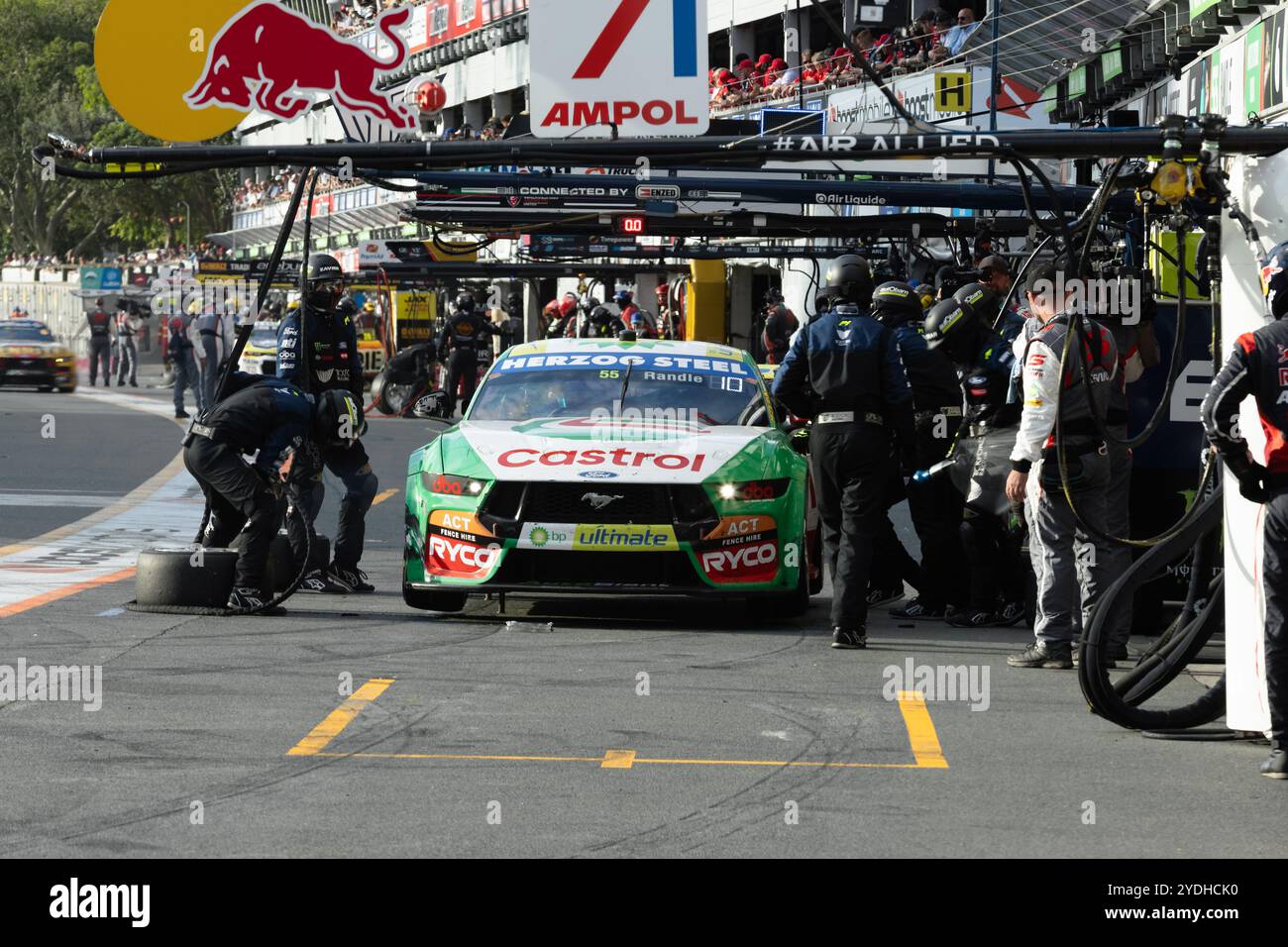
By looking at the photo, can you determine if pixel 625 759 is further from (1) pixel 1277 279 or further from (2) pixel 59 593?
(2) pixel 59 593

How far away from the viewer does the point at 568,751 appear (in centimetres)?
747

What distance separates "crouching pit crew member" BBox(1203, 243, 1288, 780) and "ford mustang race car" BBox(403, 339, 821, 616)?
366 centimetres

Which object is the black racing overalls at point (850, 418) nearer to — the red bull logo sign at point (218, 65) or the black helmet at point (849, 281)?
the black helmet at point (849, 281)

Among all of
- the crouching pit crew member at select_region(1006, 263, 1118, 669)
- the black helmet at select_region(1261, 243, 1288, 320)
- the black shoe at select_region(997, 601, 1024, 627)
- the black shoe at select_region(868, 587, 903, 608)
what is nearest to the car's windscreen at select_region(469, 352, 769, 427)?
the black shoe at select_region(868, 587, 903, 608)

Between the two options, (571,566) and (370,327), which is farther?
(370,327)

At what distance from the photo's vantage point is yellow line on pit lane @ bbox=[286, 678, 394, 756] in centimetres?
748

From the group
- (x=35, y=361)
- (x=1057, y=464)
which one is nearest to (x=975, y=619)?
(x=1057, y=464)

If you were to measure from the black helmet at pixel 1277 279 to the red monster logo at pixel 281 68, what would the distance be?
523 cm

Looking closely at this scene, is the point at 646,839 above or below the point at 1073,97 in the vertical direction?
below
